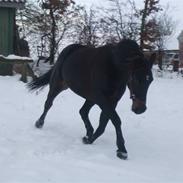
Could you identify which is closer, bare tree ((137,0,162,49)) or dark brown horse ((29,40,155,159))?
dark brown horse ((29,40,155,159))

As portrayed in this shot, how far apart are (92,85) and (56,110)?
10.2 feet

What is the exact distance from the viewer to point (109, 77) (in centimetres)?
569

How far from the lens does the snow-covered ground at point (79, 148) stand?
4594mm

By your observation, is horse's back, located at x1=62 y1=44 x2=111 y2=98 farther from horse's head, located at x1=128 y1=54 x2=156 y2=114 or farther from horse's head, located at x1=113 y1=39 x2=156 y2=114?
horse's head, located at x1=128 y1=54 x2=156 y2=114

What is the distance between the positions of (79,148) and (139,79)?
123 cm

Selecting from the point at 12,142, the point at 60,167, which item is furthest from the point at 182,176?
the point at 12,142

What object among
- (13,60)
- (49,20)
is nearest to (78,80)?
(13,60)

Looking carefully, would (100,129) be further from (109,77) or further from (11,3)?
(11,3)

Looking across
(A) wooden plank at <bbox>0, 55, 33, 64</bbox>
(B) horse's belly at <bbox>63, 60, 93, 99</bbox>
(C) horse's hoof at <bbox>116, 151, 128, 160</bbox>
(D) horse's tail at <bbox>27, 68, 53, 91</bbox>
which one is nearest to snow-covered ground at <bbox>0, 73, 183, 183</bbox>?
(C) horse's hoof at <bbox>116, 151, 128, 160</bbox>

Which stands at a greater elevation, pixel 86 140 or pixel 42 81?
pixel 42 81

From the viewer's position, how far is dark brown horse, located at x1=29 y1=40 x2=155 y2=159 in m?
5.27

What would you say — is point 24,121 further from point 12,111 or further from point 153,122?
point 153,122

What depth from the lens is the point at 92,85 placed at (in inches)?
234

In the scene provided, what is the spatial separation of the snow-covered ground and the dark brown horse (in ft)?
0.98
